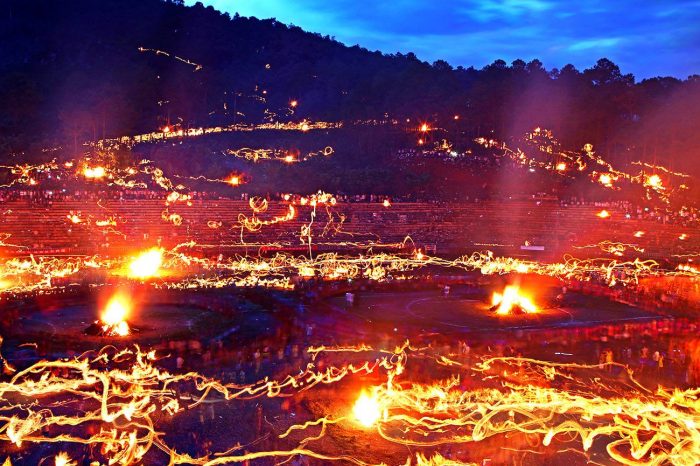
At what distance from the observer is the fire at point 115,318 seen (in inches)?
600

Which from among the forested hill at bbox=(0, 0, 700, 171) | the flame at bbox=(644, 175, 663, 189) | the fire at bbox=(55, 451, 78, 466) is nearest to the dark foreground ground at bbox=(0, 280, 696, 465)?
the fire at bbox=(55, 451, 78, 466)

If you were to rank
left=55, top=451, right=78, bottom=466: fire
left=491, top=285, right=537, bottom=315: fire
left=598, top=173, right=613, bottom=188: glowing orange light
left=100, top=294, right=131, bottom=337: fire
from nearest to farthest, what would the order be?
left=55, top=451, right=78, bottom=466: fire
left=100, top=294, right=131, bottom=337: fire
left=491, top=285, right=537, bottom=315: fire
left=598, top=173, right=613, bottom=188: glowing orange light

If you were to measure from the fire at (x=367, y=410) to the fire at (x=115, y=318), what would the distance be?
21.8ft

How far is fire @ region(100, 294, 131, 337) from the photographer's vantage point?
1523cm

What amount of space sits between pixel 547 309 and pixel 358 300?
545cm

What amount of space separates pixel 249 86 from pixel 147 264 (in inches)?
1370

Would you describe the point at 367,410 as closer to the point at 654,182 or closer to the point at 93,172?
the point at 93,172

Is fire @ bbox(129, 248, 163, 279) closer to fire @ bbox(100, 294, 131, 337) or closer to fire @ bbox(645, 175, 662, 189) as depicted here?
fire @ bbox(100, 294, 131, 337)

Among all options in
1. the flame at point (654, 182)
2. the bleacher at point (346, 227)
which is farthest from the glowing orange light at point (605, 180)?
the bleacher at point (346, 227)

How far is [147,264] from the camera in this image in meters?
23.9

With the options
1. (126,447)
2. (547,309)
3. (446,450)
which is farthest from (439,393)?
(547,309)

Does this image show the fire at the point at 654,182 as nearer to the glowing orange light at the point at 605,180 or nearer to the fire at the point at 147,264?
the glowing orange light at the point at 605,180

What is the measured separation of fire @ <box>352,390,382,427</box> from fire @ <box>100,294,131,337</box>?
6657mm

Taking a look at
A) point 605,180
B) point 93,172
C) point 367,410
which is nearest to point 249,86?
point 93,172
